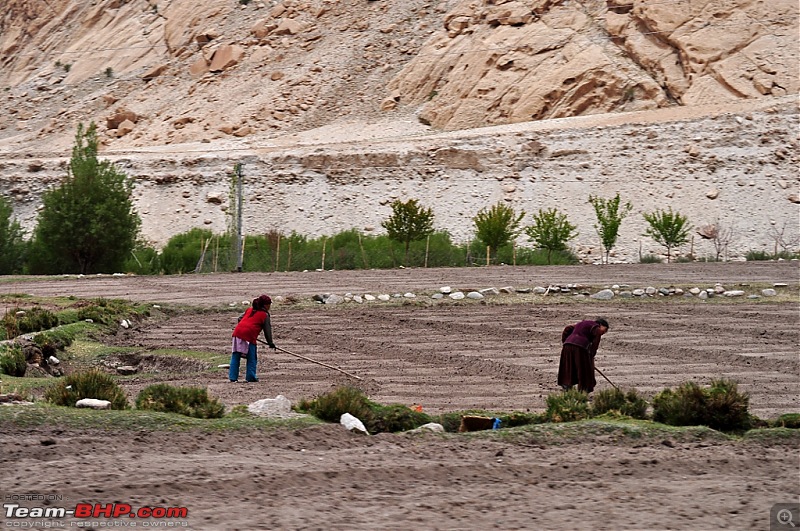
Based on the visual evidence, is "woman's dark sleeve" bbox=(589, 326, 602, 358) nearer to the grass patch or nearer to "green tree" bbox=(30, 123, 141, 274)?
the grass patch

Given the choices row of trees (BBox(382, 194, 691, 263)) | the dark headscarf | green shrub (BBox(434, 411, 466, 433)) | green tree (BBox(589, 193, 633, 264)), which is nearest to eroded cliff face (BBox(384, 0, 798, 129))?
green tree (BBox(589, 193, 633, 264))

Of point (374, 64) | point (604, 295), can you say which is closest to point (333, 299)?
point (604, 295)

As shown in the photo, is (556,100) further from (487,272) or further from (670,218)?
(487,272)

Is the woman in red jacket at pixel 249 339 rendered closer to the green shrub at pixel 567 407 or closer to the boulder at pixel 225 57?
the green shrub at pixel 567 407

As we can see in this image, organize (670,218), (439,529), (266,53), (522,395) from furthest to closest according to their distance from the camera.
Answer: (266,53), (670,218), (522,395), (439,529)

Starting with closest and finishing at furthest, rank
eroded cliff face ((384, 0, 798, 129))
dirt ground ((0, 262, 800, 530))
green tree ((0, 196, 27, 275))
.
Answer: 1. dirt ground ((0, 262, 800, 530))
2. green tree ((0, 196, 27, 275))
3. eroded cliff face ((384, 0, 798, 129))

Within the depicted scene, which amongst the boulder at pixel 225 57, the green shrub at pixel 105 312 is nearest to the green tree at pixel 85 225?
the green shrub at pixel 105 312

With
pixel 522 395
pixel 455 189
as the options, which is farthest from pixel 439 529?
pixel 455 189

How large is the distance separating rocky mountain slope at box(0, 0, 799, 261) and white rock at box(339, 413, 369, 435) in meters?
29.6

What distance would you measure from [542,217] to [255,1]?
97.0 feet

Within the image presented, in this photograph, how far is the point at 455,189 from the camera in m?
42.9

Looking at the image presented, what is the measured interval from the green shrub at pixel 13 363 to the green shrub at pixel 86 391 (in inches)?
125

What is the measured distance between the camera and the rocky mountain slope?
139 feet

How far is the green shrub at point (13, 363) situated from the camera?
46.2ft
